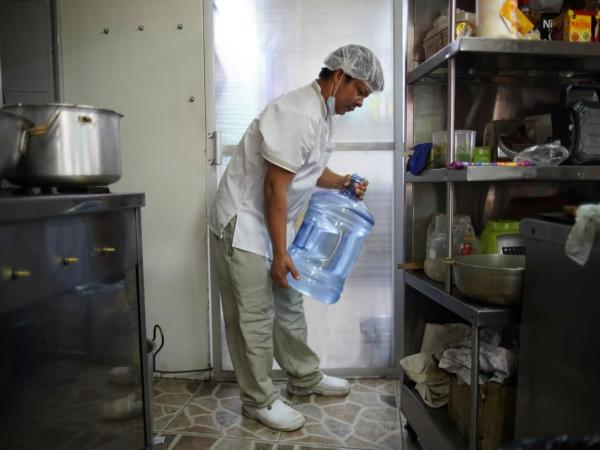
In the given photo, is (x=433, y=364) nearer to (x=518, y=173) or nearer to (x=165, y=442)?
(x=518, y=173)

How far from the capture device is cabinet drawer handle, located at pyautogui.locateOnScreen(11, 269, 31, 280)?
834 mm

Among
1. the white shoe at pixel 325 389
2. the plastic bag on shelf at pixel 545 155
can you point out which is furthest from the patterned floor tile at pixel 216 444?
the plastic bag on shelf at pixel 545 155

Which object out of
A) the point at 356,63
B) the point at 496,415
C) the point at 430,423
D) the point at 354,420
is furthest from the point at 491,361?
the point at 356,63

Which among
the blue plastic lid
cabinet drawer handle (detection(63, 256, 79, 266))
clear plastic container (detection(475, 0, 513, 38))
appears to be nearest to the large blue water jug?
the blue plastic lid

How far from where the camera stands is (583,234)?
739mm

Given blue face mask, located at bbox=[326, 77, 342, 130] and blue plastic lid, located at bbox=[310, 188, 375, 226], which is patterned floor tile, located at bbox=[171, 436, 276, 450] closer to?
blue plastic lid, located at bbox=[310, 188, 375, 226]

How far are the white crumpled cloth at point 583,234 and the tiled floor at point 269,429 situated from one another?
1.04m

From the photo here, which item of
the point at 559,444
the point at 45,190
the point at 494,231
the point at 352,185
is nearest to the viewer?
the point at 559,444

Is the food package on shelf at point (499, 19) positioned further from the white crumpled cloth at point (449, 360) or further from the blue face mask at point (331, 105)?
the white crumpled cloth at point (449, 360)

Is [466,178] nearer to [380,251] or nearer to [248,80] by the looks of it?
[380,251]

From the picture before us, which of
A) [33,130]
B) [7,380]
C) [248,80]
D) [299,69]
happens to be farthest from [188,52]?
[7,380]

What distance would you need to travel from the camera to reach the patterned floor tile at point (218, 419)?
5.34 ft

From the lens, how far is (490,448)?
1136 millimetres

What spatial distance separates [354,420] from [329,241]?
74 cm
